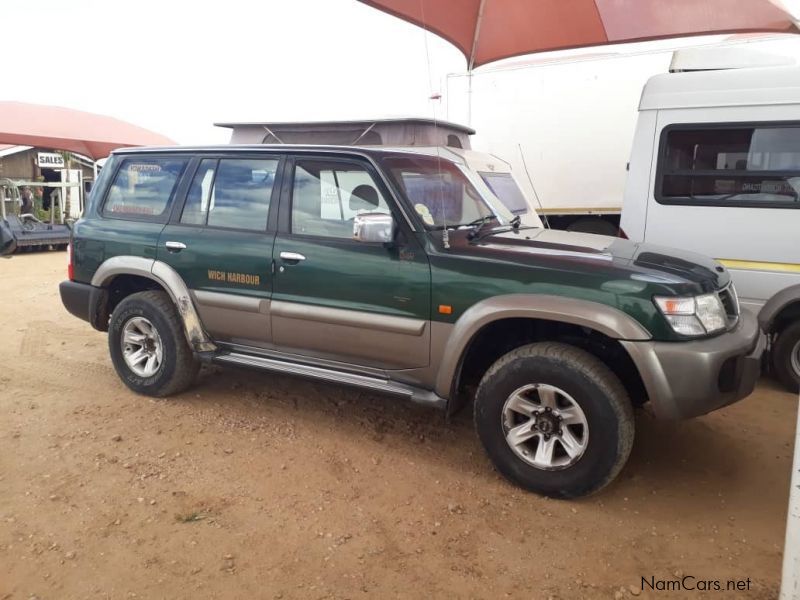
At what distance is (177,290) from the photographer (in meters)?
4.28

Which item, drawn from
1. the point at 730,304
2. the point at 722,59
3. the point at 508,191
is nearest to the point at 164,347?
the point at 730,304

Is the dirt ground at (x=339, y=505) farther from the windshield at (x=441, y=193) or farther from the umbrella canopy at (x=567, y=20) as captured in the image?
the umbrella canopy at (x=567, y=20)

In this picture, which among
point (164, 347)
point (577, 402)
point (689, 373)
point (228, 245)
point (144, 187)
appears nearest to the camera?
point (689, 373)

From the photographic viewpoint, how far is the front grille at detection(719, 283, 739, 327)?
3.31m

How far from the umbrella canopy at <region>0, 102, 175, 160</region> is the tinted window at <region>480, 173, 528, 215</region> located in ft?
38.8

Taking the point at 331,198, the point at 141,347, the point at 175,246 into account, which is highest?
the point at 331,198

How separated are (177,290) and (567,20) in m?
6.18

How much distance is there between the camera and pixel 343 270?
368 cm

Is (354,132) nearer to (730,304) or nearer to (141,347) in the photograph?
(141,347)

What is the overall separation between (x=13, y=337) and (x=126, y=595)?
501 cm

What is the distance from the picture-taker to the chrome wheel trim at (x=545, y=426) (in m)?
3.14

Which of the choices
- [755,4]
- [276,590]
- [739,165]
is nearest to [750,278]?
[739,165]

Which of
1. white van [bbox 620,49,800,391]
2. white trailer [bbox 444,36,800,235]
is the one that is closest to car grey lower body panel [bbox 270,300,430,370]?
white van [bbox 620,49,800,391]

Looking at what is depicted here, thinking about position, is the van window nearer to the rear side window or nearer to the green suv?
the green suv
